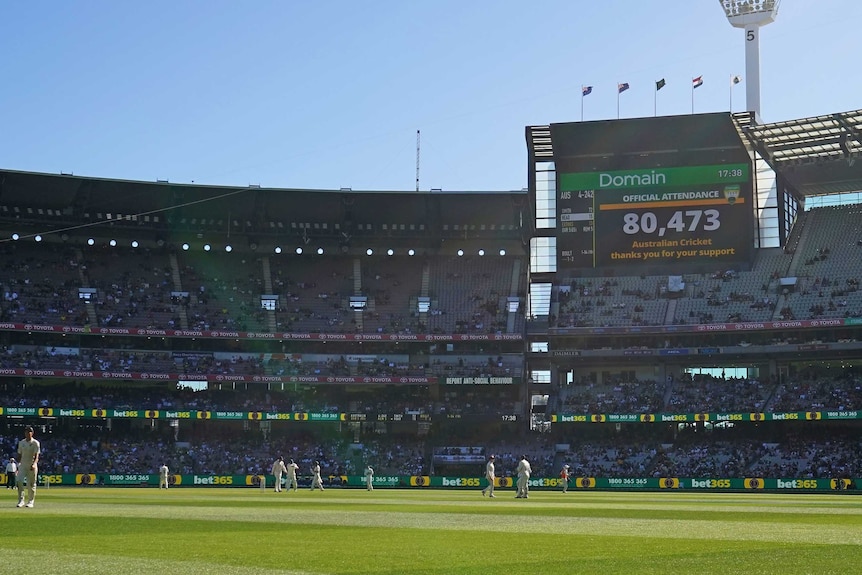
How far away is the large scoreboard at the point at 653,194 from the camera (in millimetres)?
88375

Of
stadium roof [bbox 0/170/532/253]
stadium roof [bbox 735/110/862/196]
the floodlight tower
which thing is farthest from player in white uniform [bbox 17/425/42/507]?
the floodlight tower

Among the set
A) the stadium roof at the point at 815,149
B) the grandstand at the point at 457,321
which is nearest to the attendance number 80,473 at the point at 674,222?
the grandstand at the point at 457,321

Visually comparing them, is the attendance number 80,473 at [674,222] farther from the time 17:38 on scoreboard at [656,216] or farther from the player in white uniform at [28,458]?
the player in white uniform at [28,458]

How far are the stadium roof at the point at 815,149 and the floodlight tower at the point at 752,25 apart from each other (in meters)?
10.0

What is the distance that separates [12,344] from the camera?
8788 centimetres

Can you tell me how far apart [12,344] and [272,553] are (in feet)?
260

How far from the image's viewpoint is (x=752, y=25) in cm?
10112

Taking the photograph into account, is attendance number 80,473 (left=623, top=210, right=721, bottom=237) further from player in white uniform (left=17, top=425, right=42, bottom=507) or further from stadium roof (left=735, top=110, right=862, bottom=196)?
player in white uniform (left=17, top=425, right=42, bottom=507)

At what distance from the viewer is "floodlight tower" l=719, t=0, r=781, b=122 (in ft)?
326

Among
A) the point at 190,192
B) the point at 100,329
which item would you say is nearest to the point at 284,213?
the point at 190,192

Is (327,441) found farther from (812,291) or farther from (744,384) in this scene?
(812,291)

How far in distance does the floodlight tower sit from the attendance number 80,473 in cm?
1606

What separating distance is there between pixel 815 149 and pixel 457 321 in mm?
32725

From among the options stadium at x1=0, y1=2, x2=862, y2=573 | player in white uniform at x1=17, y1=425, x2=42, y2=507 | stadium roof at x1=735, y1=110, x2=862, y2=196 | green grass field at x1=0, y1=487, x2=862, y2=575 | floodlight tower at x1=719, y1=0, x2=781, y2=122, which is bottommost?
green grass field at x1=0, y1=487, x2=862, y2=575
